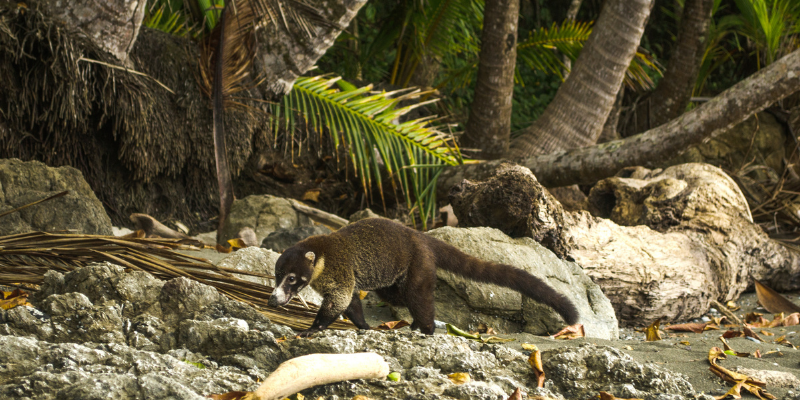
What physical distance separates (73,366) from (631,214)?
455 centimetres

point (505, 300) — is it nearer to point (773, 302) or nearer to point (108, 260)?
point (108, 260)

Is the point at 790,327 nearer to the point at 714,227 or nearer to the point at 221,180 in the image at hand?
the point at 714,227

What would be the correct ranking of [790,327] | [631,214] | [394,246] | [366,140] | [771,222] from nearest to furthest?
[394,246] < [790,327] < [631,214] < [366,140] < [771,222]

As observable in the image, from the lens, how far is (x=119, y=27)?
4.98 meters

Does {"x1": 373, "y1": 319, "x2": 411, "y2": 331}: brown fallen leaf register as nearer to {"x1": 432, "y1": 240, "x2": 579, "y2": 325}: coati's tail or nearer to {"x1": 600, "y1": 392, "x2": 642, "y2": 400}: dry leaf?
{"x1": 432, "y1": 240, "x2": 579, "y2": 325}: coati's tail

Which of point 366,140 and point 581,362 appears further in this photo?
point 366,140

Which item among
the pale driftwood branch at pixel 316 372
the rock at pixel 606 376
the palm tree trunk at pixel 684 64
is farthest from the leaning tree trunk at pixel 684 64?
the pale driftwood branch at pixel 316 372

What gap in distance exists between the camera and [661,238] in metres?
4.78

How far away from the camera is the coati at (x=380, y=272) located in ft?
9.46

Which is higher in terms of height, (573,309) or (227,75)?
(227,75)

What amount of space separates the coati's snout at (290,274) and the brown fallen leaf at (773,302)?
12.8 feet

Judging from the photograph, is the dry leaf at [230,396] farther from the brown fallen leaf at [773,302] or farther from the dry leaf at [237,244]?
the brown fallen leaf at [773,302]

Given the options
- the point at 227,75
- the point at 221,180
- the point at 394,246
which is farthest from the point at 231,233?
→ the point at 394,246

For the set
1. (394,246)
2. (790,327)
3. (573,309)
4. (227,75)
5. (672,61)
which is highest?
(672,61)
